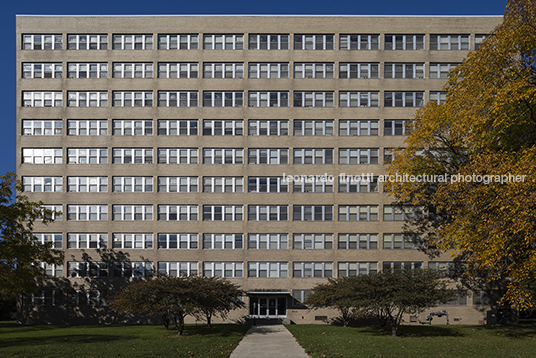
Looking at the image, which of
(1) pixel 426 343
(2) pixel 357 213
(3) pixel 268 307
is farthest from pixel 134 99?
(1) pixel 426 343

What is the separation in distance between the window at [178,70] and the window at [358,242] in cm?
2001

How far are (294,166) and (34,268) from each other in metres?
22.8

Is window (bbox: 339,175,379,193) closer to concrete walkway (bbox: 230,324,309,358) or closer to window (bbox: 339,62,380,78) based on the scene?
window (bbox: 339,62,380,78)

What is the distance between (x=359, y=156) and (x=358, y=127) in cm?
267

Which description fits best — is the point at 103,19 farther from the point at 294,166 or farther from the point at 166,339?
the point at 166,339

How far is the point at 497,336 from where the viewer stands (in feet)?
91.9

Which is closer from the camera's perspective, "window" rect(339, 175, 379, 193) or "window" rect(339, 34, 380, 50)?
"window" rect(339, 175, 379, 193)

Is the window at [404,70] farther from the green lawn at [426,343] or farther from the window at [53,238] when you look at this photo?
the window at [53,238]

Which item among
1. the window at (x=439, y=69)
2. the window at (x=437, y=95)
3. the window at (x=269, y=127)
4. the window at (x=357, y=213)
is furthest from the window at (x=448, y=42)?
the window at (x=357, y=213)

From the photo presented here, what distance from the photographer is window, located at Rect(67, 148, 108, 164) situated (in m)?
42.0

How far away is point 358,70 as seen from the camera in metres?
42.7

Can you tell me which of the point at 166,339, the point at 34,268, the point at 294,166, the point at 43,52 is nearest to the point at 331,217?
the point at 294,166

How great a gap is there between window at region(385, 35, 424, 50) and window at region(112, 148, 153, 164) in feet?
78.5

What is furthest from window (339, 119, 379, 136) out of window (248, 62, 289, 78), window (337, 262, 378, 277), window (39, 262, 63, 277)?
window (39, 262, 63, 277)
